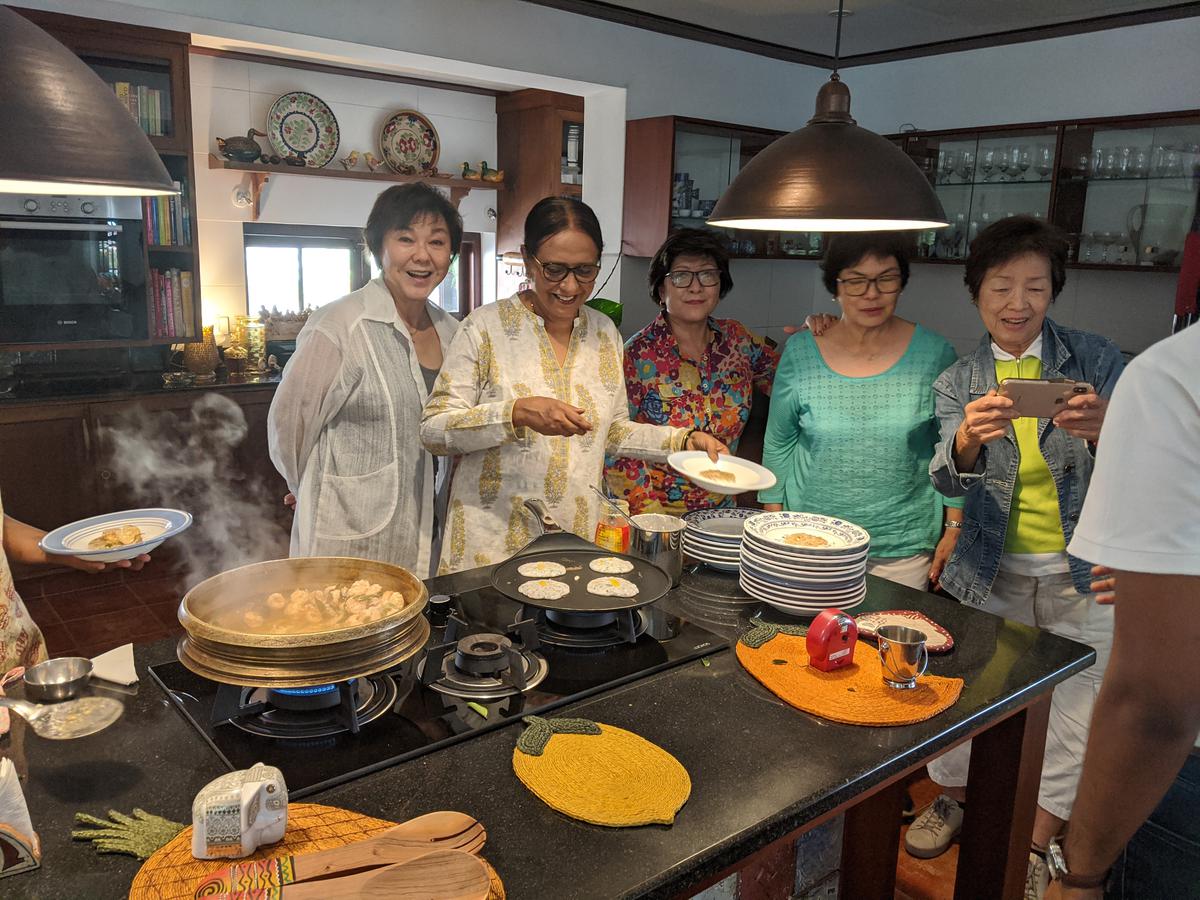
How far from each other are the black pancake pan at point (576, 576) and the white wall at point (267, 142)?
4338mm

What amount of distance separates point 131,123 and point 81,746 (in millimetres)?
880

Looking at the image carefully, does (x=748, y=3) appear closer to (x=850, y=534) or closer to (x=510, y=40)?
(x=510, y=40)

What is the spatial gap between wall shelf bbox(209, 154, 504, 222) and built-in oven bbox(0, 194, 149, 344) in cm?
88

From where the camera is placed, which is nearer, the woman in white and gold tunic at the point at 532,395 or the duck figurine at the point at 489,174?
the woman in white and gold tunic at the point at 532,395

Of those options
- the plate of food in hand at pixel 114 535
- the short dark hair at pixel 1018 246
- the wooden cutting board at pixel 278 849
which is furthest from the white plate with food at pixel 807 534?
the plate of food in hand at pixel 114 535

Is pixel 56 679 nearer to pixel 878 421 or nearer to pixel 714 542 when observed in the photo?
pixel 714 542

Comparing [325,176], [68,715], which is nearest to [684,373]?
[68,715]

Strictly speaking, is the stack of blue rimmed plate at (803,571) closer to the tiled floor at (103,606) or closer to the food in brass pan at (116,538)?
the food in brass pan at (116,538)

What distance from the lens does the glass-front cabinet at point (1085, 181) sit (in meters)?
3.84

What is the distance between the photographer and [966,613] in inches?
73.1

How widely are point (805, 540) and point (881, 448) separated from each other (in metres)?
0.67

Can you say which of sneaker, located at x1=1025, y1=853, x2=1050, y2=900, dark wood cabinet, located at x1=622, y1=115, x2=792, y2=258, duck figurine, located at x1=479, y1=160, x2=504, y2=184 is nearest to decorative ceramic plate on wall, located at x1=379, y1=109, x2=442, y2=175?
duck figurine, located at x1=479, y1=160, x2=504, y2=184

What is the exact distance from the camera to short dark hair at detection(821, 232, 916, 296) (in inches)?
95.3

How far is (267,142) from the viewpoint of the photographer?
18.4ft
